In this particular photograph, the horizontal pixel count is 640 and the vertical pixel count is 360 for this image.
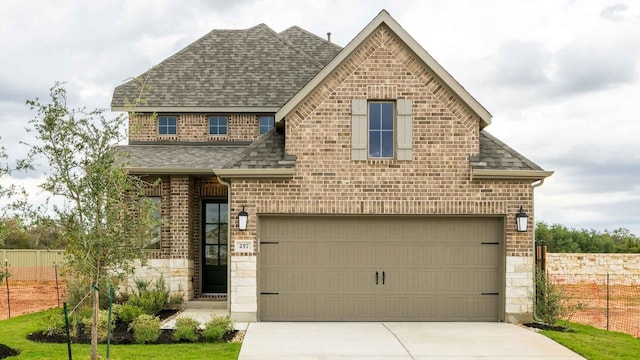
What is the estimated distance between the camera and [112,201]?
10016 mm

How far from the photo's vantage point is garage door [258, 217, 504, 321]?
49.5ft

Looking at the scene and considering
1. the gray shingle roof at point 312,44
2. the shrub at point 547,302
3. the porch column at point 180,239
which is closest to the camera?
the shrub at point 547,302

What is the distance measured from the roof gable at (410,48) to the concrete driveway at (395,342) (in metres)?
4.61

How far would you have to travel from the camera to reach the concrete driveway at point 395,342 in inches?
443

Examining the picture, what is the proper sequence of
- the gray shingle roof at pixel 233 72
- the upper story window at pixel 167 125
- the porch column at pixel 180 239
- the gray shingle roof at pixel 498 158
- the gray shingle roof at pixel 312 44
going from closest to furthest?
the gray shingle roof at pixel 498 158, the porch column at pixel 180 239, the upper story window at pixel 167 125, the gray shingle roof at pixel 233 72, the gray shingle roof at pixel 312 44

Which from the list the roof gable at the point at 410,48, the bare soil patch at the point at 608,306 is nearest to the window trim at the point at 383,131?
the roof gable at the point at 410,48

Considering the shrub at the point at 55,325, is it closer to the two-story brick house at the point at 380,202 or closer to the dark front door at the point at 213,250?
the two-story brick house at the point at 380,202

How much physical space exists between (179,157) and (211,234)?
7.60ft

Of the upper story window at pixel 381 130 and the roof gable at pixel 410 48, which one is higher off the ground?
the roof gable at pixel 410 48

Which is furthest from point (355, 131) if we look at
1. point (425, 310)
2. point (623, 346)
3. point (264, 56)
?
point (264, 56)

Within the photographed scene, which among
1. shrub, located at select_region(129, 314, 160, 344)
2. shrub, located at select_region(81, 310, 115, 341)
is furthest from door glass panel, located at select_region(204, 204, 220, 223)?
shrub, located at select_region(129, 314, 160, 344)

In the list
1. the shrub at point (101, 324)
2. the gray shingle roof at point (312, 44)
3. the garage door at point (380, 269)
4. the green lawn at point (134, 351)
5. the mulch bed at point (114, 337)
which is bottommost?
the mulch bed at point (114, 337)

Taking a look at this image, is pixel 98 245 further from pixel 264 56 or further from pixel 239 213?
pixel 264 56

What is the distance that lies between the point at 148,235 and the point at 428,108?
7208 millimetres
